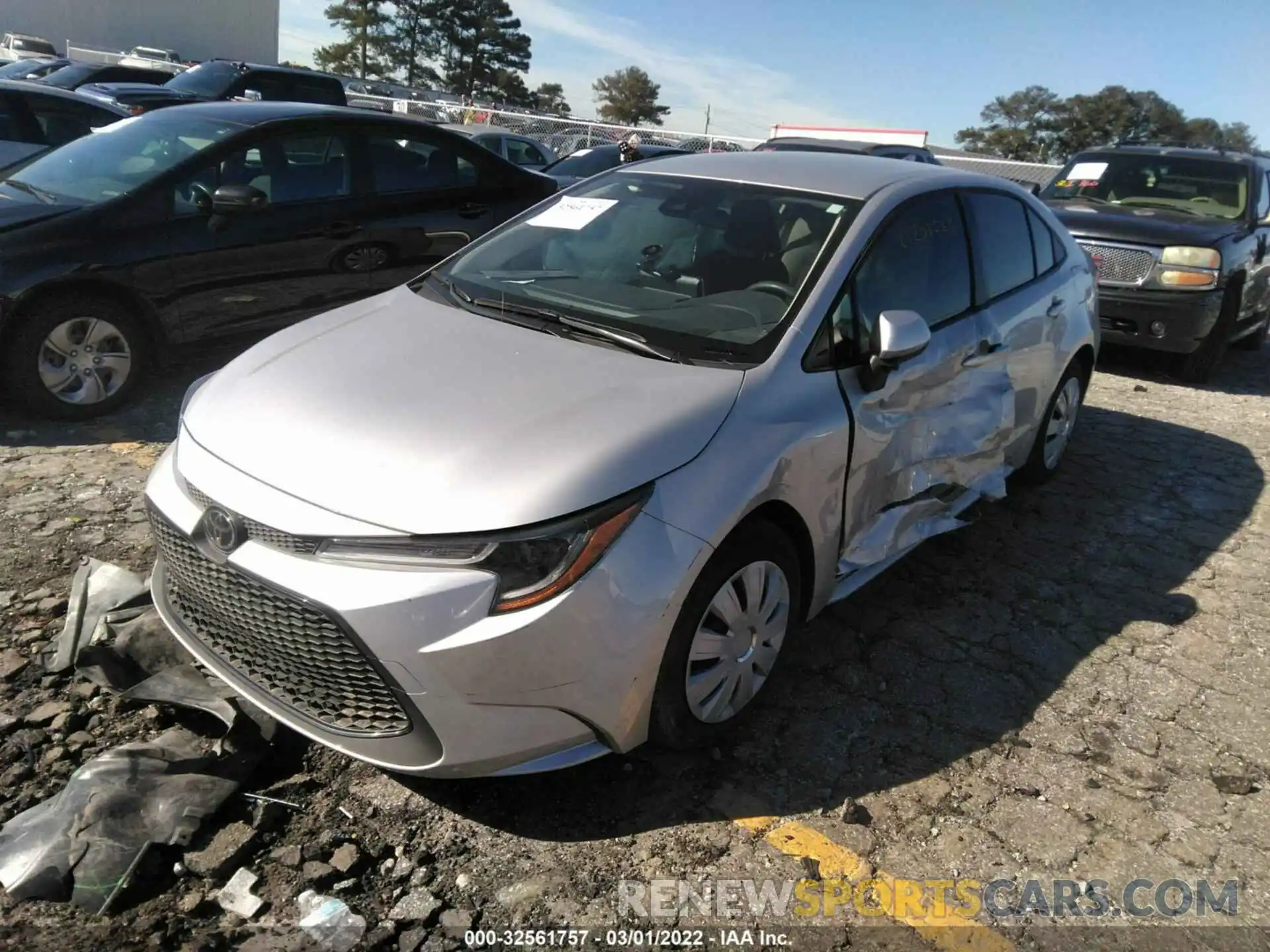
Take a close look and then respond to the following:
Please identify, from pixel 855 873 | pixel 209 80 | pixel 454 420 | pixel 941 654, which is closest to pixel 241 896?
pixel 454 420

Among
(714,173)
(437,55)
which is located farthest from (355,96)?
(437,55)

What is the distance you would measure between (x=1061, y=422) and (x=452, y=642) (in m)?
3.93

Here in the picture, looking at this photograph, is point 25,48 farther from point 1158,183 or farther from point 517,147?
point 1158,183

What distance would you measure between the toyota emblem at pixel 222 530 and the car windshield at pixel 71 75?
1589 cm

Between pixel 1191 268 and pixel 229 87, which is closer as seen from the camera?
pixel 1191 268

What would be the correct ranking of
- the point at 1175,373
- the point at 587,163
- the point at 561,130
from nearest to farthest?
the point at 1175,373 → the point at 587,163 → the point at 561,130

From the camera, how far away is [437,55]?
72.5 metres

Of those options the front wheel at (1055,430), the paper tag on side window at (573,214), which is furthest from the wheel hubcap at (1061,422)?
the paper tag on side window at (573,214)

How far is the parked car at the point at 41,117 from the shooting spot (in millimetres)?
7996

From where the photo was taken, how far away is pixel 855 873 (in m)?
2.39

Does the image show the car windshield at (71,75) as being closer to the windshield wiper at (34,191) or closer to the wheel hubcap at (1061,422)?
the windshield wiper at (34,191)

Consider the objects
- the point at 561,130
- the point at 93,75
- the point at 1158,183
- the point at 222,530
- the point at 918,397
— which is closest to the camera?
the point at 222,530

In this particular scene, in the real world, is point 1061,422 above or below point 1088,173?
below

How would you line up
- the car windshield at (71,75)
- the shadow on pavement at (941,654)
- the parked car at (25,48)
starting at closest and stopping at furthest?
1. the shadow on pavement at (941,654)
2. the car windshield at (71,75)
3. the parked car at (25,48)
